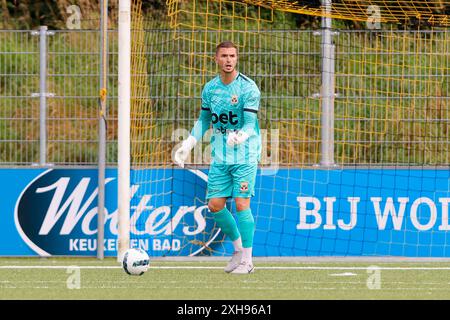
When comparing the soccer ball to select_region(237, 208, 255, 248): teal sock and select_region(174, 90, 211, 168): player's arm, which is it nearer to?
select_region(237, 208, 255, 248): teal sock

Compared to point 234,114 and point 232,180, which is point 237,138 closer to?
point 234,114

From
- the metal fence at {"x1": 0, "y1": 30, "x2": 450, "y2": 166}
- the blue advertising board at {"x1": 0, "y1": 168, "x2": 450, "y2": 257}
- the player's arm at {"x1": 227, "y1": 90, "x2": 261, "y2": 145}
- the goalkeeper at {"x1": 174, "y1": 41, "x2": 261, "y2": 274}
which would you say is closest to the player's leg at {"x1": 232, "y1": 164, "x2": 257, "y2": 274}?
the goalkeeper at {"x1": 174, "y1": 41, "x2": 261, "y2": 274}

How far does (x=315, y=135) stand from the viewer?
535 inches

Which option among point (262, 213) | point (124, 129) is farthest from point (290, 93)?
point (124, 129)

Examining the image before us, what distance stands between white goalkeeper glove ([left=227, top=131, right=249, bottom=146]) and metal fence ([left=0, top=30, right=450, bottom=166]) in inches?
111

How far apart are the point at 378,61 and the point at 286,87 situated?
3.52 ft

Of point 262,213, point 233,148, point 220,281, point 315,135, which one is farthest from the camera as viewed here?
point 315,135

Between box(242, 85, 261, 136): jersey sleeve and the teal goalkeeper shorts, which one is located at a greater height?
box(242, 85, 261, 136): jersey sleeve

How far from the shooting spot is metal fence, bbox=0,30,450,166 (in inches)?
530

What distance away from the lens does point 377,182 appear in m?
13.1

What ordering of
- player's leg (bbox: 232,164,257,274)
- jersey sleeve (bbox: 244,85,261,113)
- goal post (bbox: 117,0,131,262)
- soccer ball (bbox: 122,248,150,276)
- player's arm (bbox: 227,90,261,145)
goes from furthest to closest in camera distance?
goal post (bbox: 117,0,131,262)
player's leg (bbox: 232,164,257,274)
jersey sleeve (bbox: 244,85,261,113)
player's arm (bbox: 227,90,261,145)
soccer ball (bbox: 122,248,150,276)

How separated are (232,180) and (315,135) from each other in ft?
8.44

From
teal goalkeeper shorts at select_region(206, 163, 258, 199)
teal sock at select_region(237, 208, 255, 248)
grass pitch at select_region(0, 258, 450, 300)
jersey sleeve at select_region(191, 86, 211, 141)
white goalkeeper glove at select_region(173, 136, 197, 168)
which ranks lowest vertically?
grass pitch at select_region(0, 258, 450, 300)

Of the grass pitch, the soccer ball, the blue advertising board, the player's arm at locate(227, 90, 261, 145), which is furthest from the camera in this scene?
the blue advertising board
